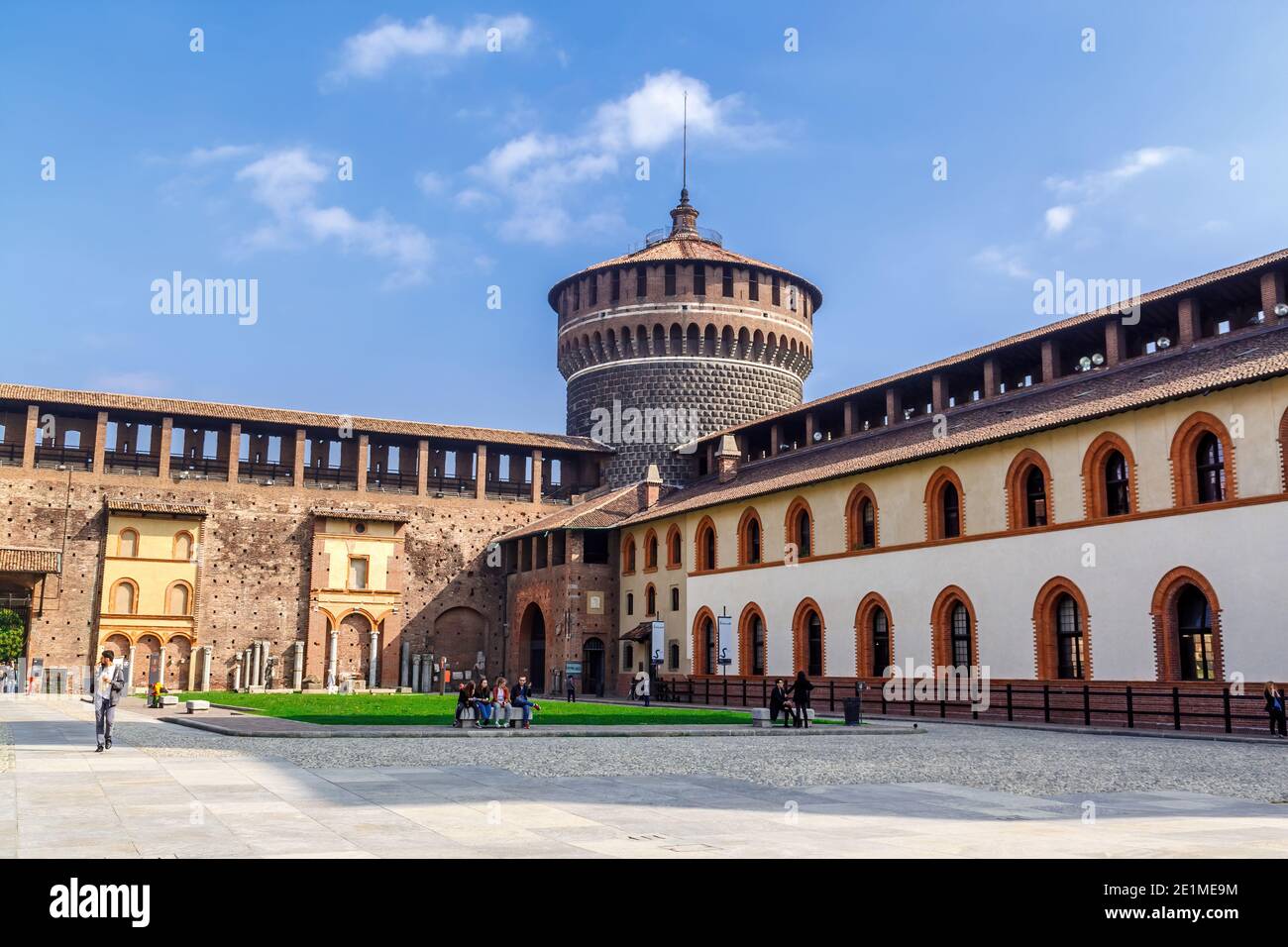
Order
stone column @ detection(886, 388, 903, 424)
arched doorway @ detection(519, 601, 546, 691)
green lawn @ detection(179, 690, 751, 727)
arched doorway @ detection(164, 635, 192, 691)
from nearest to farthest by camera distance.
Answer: green lawn @ detection(179, 690, 751, 727)
stone column @ detection(886, 388, 903, 424)
arched doorway @ detection(164, 635, 192, 691)
arched doorway @ detection(519, 601, 546, 691)

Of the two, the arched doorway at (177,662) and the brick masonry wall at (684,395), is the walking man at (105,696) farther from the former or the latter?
the brick masonry wall at (684,395)

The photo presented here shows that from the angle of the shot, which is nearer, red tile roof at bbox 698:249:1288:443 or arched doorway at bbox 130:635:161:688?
red tile roof at bbox 698:249:1288:443

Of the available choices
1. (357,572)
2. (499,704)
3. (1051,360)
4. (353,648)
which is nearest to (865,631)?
(1051,360)

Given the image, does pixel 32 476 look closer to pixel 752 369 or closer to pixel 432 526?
pixel 432 526

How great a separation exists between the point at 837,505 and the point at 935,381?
5364 mm

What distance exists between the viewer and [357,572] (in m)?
50.6

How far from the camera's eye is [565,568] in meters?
47.6

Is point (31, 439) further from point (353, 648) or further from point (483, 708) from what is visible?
point (483, 708)

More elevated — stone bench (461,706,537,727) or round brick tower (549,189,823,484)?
round brick tower (549,189,823,484)

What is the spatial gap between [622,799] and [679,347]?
43625 millimetres

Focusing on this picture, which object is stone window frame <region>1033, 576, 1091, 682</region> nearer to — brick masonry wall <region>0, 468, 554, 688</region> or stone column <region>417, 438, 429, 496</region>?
brick masonry wall <region>0, 468, 554, 688</region>

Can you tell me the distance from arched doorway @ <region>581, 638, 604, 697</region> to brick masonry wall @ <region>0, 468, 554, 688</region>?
669cm

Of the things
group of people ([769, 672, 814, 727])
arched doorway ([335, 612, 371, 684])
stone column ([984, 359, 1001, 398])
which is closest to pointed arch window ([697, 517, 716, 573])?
stone column ([984, 359, 1001, 398])

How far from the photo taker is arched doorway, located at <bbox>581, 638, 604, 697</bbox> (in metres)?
47.4
